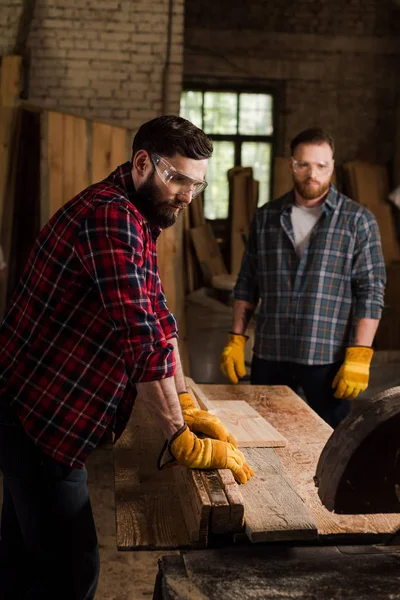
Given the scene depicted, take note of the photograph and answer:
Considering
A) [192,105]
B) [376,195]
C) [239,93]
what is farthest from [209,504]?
[239,93]

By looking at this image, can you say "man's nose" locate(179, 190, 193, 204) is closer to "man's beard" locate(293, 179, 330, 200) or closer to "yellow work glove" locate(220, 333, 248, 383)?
"man's beard" locate(293, 179, 330, 200)

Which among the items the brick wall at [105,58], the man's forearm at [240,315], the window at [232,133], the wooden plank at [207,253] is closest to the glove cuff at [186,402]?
the man's forearm at [240,315]

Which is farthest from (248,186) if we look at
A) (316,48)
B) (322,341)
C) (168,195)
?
(168,195)

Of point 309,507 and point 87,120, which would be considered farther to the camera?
point 87,120

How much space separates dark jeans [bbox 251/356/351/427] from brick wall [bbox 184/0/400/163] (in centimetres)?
638

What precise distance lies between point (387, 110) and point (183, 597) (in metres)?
9.29

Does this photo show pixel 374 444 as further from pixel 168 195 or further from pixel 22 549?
pixel 22 549

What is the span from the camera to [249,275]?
4352mm

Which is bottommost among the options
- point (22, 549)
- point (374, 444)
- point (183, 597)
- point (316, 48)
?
point (22, 549)

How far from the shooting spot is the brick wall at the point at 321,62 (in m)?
9.84

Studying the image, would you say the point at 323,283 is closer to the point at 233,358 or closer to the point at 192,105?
the point at 233,358

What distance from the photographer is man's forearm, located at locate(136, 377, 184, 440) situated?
230 centimetres

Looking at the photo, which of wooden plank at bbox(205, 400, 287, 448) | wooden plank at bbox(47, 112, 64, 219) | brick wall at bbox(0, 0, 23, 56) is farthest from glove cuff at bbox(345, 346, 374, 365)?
brick wall at bbox(0, 0, 23, 56)

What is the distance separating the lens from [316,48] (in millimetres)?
9969
